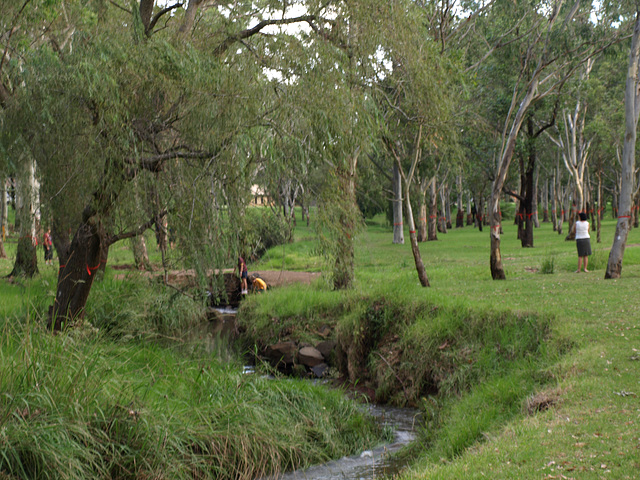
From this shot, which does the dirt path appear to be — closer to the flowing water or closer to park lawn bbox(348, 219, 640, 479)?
park lawn bbox(348, 219, 640, 479)

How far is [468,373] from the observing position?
918 centimetres

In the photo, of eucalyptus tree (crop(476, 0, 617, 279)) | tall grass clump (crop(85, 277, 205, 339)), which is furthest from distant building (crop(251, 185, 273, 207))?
eucalyptus tree (crop(476, 0, 617, 279))

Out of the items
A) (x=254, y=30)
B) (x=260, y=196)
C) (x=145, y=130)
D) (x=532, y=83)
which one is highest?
(x=254, y=30)

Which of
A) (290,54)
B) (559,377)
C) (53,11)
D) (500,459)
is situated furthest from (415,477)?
(53,11)

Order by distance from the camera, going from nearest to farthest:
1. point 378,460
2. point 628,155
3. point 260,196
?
point 378,460 → point 260,196 → point 628,155

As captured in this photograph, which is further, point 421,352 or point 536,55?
point 536,55

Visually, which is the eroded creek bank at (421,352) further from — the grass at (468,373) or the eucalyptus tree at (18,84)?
the eucalyptus tree at (18,84)

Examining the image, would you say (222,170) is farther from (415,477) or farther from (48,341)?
(415,477)

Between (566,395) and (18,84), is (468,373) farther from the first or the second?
(18,84)

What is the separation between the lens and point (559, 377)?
7.27 metres

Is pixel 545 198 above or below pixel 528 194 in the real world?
above

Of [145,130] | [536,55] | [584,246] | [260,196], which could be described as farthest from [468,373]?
[536,55]

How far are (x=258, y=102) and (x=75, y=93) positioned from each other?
97.5 inches

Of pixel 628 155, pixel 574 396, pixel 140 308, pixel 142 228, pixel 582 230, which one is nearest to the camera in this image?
pixel 574 396
